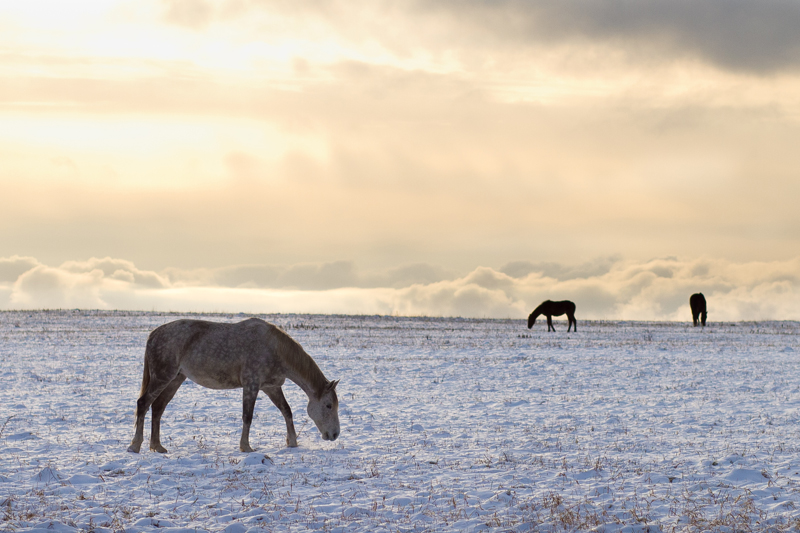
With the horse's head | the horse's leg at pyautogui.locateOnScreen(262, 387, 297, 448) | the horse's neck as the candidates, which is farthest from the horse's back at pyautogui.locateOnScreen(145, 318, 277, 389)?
the horse's head

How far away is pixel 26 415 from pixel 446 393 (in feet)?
32.0

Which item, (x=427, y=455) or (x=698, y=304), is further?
(x=698, y=304)

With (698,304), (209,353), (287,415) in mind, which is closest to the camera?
(209,353)

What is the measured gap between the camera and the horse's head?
449 inches

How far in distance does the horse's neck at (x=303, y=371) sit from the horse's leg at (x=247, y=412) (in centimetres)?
63

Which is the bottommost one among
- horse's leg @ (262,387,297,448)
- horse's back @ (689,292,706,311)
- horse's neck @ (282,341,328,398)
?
horse's leg @ (262,387,297,448)

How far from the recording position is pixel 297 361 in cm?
1143

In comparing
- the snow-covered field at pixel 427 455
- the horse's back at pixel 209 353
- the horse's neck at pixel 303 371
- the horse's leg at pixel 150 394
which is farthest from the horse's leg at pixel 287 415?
the horse's leg at pixel 150 394

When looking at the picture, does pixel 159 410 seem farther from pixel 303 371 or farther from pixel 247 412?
pixel 303 371

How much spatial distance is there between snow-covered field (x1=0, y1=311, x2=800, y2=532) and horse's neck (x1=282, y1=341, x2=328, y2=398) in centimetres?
100

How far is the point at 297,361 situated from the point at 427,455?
102 inches

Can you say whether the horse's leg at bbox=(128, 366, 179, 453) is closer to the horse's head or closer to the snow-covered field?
the snow-covered field

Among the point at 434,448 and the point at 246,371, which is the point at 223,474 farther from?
the point at 434,448

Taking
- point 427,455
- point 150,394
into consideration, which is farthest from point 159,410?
point 427,455
